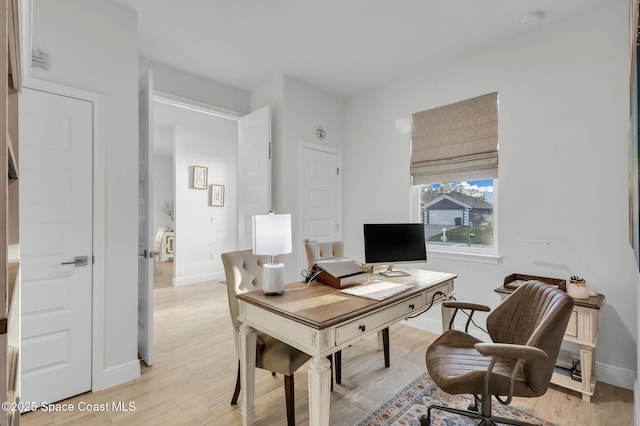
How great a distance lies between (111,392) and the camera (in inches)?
84.5

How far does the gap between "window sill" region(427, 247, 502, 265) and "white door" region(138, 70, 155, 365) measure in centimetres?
271

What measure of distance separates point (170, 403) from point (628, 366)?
3.22 metres

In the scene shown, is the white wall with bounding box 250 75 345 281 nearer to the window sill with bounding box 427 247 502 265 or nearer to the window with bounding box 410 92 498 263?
the window with bounding box 410 92 498 263

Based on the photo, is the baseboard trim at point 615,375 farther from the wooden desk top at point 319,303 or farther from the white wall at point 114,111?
the white wall at point 114,111

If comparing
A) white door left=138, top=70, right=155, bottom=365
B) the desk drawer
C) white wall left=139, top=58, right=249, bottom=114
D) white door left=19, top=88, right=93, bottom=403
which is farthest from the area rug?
white wall left=139, top=58, right=249, bottom=114

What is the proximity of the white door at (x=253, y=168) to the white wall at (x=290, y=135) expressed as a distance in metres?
0.12

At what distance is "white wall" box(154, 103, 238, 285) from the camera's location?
5.28m

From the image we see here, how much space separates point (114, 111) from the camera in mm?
2260

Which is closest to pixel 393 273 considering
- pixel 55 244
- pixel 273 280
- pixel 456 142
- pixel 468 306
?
pixel 468 306

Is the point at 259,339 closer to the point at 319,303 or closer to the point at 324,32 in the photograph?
the point at 319,303

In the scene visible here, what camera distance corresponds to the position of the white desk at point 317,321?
134 centimetres

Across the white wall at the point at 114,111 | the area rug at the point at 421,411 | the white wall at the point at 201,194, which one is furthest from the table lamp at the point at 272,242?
the white wall at the point at 201,194

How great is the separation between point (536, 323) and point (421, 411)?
91cm

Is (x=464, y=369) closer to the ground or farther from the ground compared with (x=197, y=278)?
farther from the ground
